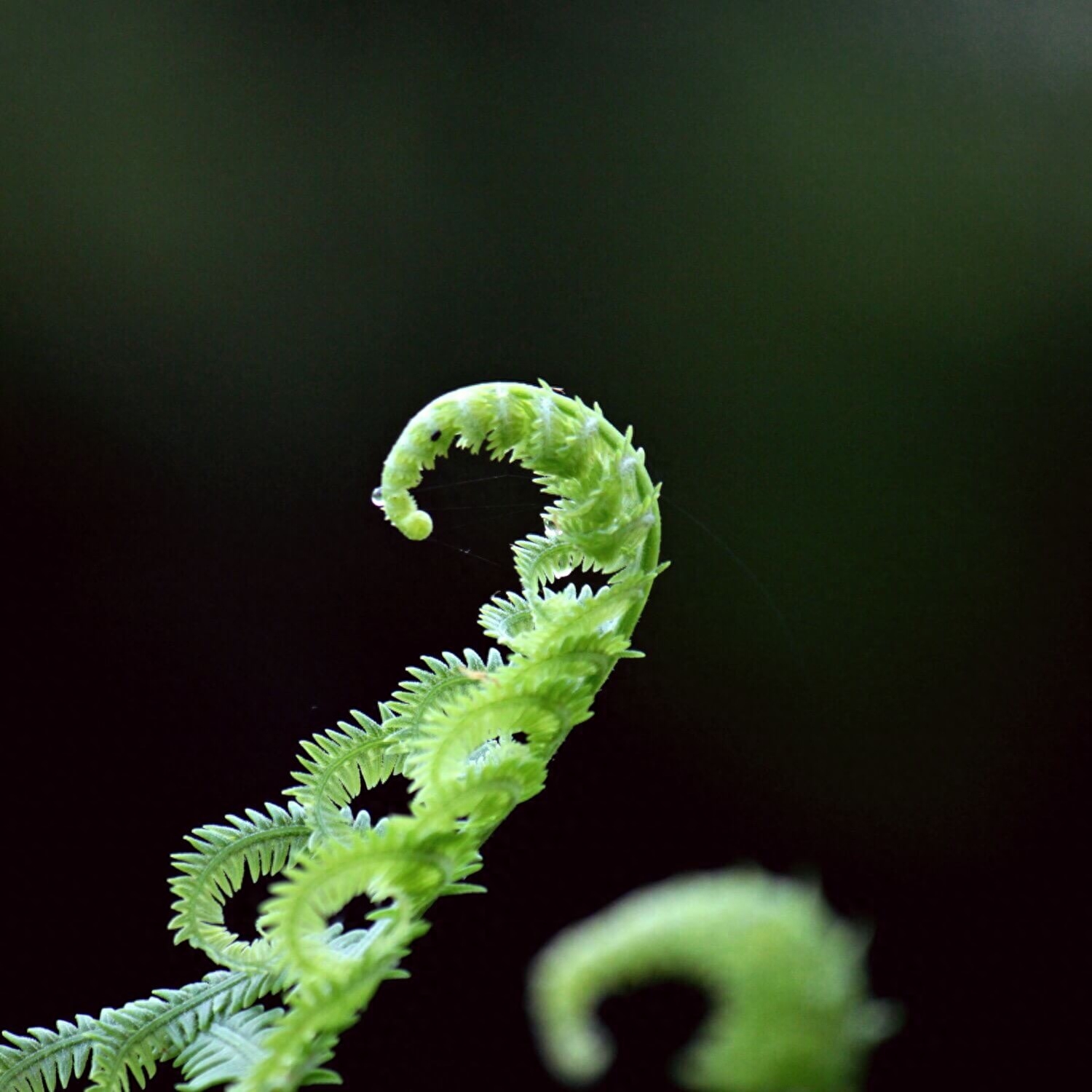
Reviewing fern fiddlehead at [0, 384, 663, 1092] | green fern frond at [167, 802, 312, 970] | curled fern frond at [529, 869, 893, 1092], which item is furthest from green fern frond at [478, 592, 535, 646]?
curled fern frond at [529, 869, 893, 1092]

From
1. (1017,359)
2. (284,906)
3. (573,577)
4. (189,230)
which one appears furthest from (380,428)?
(284,906)

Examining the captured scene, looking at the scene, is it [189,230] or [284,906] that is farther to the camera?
[189,230]

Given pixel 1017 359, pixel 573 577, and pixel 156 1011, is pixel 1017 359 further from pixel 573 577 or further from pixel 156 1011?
pixel 156 1011

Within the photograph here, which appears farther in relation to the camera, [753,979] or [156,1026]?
[156,1026]

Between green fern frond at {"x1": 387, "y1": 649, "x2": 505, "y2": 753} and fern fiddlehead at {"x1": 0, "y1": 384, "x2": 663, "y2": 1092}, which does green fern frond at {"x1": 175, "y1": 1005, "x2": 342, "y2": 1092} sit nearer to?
fern fiddlehead at {"x1": 0, "y1": 384, "x2": 663, "y2": 1092}

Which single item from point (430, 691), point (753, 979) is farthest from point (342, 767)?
point (753, 979)

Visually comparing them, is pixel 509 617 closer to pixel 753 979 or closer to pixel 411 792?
pixel 411 792

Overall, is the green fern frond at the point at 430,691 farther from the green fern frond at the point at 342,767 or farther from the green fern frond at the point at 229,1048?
the green fern frond at the point at 229,1048
